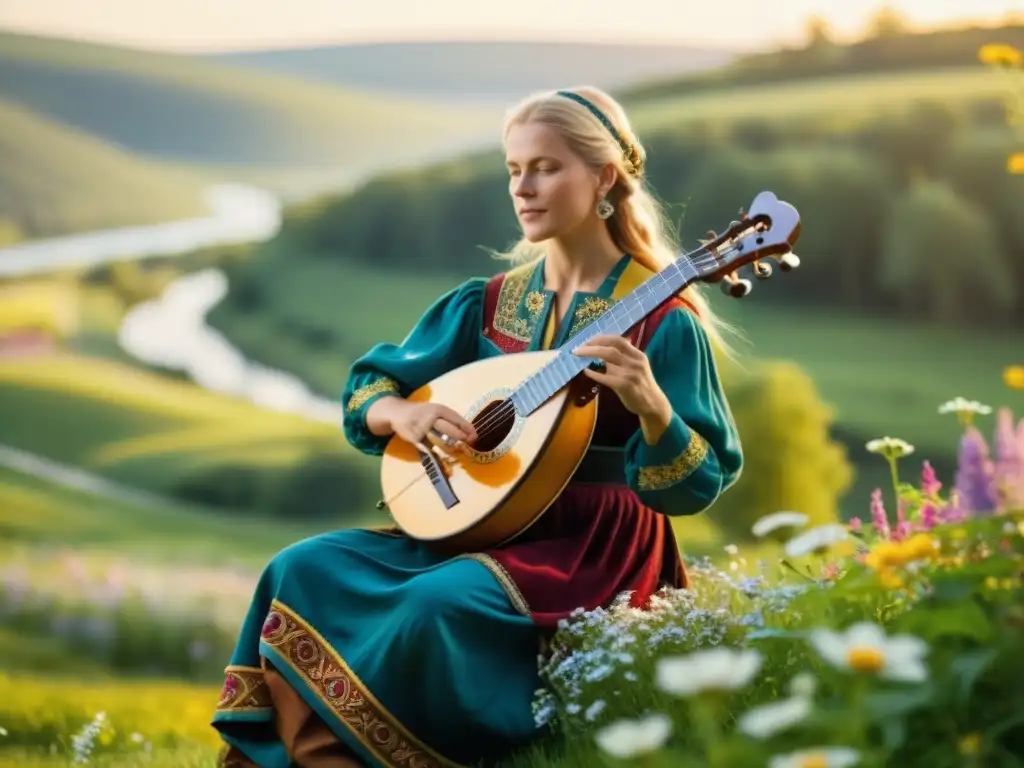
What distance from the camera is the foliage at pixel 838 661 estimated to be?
1636mm

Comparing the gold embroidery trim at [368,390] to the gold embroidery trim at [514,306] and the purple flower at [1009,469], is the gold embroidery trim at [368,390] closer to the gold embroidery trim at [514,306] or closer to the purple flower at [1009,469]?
the gold embroidery trim at [514,306]

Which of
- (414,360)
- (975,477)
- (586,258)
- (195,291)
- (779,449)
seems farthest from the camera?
(195,291)

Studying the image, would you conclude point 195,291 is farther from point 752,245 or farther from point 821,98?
point 752,245

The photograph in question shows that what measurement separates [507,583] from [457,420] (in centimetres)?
38

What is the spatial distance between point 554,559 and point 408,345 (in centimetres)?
70

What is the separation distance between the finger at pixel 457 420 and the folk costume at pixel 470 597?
24 centimetres

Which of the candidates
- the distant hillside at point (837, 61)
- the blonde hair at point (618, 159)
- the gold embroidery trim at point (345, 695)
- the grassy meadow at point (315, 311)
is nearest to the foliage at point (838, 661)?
the gold embroidery trim at point (345, 695)

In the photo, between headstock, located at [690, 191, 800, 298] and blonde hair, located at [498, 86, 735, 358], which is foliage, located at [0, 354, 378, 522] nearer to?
blonde hair, located at [498, 86, 735, 358]

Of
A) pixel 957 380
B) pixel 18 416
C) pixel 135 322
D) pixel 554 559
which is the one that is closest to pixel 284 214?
pixel 135 322

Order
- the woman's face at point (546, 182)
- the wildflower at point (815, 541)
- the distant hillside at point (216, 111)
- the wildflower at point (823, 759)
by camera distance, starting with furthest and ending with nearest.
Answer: the distant hillside at point (216, 111) < the woman's face at point (546, 182) < the wildflower at point (815, 541) < the wildflower at point (823, 759)

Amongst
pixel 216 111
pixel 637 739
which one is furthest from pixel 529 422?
pixel 216 111

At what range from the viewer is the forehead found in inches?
122

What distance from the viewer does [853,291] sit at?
7910 mm

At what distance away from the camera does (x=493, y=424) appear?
308cm
